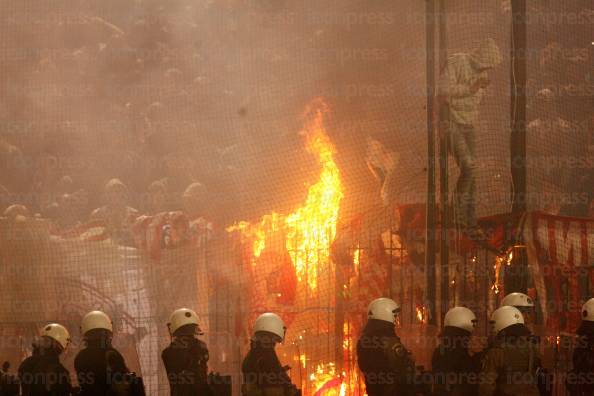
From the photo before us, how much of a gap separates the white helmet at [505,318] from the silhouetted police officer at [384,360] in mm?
831

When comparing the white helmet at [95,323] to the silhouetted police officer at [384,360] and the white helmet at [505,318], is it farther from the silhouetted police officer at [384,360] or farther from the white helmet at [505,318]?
the white helmet at [505,318]

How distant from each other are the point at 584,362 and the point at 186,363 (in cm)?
365

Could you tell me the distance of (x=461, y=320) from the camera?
25.6 ft

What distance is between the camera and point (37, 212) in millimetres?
17484

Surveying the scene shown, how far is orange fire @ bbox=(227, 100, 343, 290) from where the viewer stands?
16312mm

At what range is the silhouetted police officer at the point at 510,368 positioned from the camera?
6.99 meters

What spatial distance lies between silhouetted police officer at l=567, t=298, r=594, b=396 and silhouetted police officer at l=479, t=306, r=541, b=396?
0.67 m

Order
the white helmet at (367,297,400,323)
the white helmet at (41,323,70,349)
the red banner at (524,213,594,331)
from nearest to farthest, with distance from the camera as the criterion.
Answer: the white helmet at (367,297,400,323) → the white helmet at (41,323,70,349) → the red banner at (524,213,594,331)

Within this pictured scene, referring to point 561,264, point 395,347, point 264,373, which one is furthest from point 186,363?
point 561,264

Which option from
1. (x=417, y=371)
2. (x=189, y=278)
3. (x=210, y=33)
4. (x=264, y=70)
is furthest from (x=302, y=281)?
(x=417, y=371)

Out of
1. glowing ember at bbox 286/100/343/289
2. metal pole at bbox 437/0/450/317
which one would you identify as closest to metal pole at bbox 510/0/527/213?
metal pole at bbox 437/0/450/317

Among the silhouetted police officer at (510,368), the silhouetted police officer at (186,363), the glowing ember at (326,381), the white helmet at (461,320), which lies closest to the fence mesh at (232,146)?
the glowing ember at (326,381)

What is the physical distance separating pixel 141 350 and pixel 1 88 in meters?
6.64

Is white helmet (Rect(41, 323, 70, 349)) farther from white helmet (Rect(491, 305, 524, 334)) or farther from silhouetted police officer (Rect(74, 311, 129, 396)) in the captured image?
white helmet (Rect(491, 305, 524, 334))
